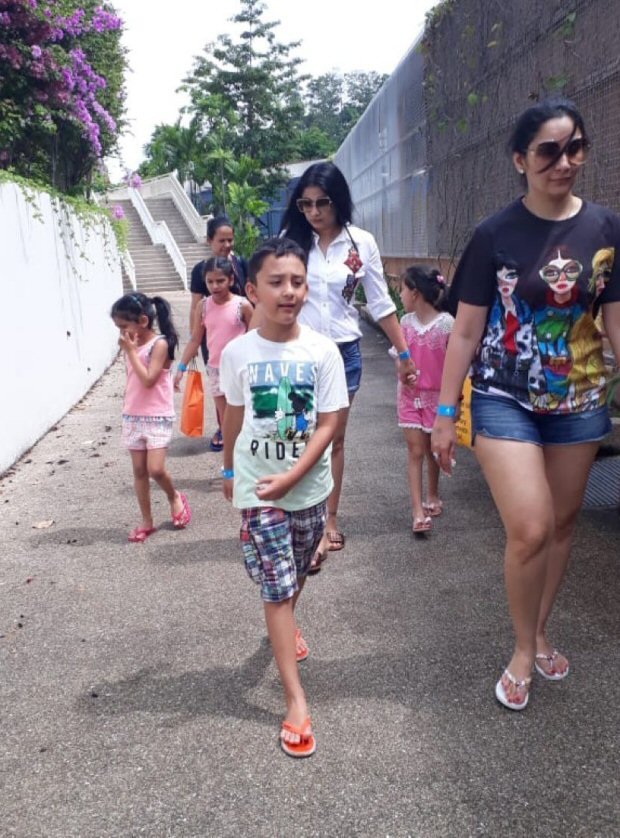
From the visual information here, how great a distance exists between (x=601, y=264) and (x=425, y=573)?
1.92 m

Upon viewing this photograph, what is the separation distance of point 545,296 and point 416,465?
216cm

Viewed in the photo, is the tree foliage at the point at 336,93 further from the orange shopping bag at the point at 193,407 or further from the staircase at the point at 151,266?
the orange shopping bag at the point at 193,407

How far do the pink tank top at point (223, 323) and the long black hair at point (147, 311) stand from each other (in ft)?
3.05

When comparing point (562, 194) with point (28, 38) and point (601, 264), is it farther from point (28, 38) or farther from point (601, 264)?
point (28, 38)

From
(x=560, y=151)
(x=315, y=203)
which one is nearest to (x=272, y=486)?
(x=560, y=151)

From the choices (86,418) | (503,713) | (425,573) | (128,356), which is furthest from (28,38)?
(503,713)

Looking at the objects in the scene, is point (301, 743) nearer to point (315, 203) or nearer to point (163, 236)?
point (315, 203)

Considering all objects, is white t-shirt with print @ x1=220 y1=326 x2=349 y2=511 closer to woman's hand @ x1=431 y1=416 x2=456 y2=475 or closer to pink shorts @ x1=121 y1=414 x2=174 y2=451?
woman's hand @ x1=431 y1=416 x2=456 y2=475

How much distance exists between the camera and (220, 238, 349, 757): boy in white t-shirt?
8.84 ft

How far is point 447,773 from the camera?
243 centimetres

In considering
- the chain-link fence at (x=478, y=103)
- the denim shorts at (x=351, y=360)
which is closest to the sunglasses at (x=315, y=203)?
the denim shorts at (x=351, y=360)

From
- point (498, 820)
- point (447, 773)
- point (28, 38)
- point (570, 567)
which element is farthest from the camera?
point (28, 38)

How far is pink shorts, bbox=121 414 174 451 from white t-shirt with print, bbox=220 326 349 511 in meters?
1.93

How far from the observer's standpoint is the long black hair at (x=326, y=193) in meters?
4.01
